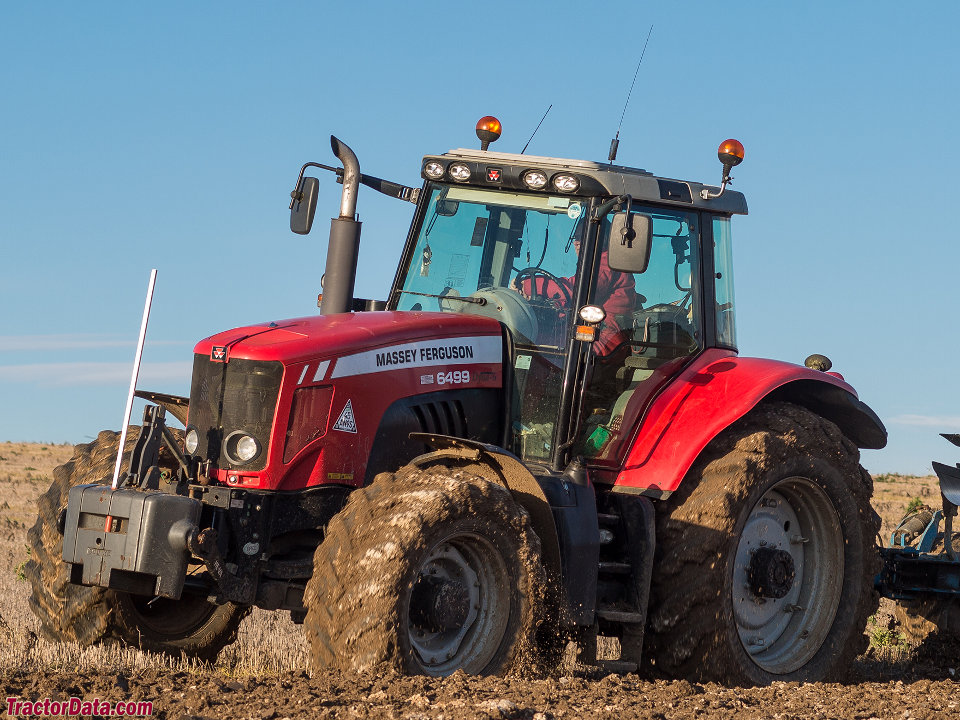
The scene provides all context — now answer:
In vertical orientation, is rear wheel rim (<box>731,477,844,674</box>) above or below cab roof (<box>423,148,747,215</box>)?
below

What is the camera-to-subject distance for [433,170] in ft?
24.2

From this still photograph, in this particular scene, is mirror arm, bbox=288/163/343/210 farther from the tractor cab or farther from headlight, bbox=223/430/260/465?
headlight, bbox=223/430/260/465

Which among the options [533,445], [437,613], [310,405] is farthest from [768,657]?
[310,405]

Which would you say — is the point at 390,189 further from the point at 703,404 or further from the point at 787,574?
the point at 787,574

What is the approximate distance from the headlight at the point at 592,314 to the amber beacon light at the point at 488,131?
4.83 ft

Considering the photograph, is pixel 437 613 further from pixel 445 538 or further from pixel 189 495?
pixel 189 495

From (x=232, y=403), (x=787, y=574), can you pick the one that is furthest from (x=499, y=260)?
(x=787, y=574)

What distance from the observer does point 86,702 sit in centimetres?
472

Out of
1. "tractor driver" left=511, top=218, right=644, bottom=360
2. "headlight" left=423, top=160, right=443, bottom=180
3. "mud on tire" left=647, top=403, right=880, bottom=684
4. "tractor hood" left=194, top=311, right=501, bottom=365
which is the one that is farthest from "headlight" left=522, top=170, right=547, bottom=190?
"mud on tire" left=647, top=403, right=880, bottom=684

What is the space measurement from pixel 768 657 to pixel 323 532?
9.36 ft

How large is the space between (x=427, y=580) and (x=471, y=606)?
1.10ft

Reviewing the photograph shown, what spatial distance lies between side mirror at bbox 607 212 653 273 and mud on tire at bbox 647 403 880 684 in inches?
50.4

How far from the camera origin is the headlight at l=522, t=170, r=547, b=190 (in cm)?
700
